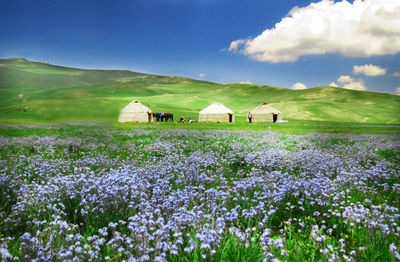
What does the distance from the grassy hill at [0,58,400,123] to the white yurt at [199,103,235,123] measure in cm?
1279

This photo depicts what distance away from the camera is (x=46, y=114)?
74688mm

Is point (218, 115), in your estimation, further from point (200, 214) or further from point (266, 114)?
point (200, 214)

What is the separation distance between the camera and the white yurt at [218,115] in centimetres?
6191

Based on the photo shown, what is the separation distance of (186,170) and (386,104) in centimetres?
17008

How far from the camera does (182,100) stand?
474 feet

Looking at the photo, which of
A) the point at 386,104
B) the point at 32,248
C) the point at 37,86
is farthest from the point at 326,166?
the point at 37,86

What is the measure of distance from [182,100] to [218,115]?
3318 inches

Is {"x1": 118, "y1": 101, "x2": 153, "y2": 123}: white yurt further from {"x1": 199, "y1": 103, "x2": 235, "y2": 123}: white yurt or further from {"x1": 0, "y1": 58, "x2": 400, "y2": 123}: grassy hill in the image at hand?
{"x1": 0, "y1": 58, "x2": 400, "y2": 123}: grassy hill

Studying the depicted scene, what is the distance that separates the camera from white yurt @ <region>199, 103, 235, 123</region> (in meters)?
61.9

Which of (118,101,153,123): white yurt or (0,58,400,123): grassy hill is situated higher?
(0,58,400,123): grassy hill

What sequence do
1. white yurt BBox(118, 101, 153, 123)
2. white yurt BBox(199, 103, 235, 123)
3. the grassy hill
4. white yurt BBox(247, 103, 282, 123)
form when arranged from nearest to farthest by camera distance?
white yurt BBox(199, 103, 235, 123)
white yurt BBox(118, 101, 153, 123)
white yurt BBox(247, 103, 282, 123)
the grassy hill

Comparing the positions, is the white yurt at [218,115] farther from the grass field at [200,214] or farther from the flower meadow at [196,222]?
the flower meadow at [196,222]

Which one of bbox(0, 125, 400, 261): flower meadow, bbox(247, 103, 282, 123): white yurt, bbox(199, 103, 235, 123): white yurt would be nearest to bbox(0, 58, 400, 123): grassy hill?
bbox(247, 103, 282, 123): white yurt

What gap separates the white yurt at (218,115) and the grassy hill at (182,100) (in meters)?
12.8
